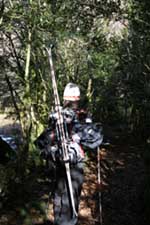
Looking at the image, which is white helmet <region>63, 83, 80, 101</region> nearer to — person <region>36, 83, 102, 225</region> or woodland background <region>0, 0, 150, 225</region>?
person <region>36, 83, 102, 225</region>

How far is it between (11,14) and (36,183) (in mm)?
2561

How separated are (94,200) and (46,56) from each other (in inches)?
112

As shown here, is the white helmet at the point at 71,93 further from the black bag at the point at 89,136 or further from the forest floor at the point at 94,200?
the forest floor at the point at 94,200

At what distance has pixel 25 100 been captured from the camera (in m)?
8.58

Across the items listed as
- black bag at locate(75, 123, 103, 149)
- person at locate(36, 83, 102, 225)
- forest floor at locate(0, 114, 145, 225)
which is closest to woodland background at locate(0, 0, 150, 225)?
forest floor at locate(0, 114, 145, 225)

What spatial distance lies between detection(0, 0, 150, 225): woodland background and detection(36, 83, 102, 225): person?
1.23 metres

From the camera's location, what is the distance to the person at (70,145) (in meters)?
5.23

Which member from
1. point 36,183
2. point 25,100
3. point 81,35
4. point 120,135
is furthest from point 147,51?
point 120,135

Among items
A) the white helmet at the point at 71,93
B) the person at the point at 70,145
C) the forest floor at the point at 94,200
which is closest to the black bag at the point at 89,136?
the person at the point at 70,145

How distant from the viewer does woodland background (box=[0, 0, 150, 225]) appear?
24.8 ft

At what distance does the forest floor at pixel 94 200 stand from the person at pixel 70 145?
1150mm

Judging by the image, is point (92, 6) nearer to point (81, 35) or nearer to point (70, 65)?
point (81, 35)

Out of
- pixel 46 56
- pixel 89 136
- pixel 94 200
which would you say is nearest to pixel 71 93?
pixel 89 136

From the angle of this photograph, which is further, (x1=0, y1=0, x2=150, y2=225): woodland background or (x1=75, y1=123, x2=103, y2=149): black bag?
(x1=0, y1=0, x2=150, y2=225): woodland background
